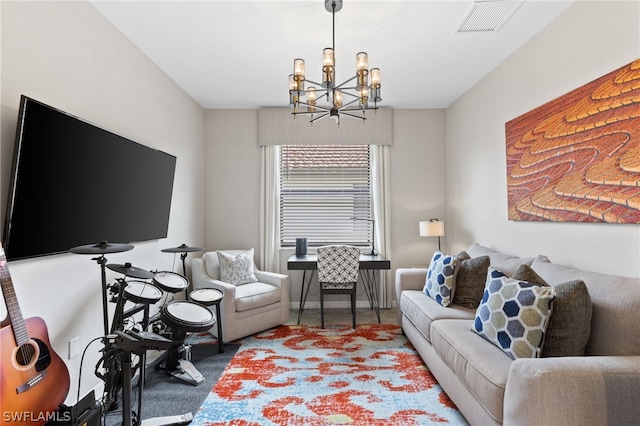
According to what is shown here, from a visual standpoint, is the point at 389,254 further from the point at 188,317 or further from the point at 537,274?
the point at 188,317

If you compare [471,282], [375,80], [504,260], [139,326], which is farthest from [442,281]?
[139,326]

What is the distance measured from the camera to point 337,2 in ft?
7.50

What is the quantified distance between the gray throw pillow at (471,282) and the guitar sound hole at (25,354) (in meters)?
2.85

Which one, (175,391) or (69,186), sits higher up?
(69,186)

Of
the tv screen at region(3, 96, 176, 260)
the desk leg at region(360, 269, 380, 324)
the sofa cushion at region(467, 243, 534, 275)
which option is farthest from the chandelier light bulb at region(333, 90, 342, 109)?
the desk leg at region(360, 269, 380, 324)

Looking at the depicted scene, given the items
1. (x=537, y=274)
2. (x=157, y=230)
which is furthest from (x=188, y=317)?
(x=537, y=274)

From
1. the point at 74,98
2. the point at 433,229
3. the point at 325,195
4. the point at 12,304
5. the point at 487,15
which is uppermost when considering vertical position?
the point at 487,15

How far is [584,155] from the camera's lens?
2193 millimetres

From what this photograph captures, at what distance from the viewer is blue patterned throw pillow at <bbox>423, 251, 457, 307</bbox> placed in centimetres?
287

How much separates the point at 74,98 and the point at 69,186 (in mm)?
627

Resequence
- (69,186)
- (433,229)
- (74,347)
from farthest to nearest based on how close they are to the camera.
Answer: (433,229) < (74,347) < (69,186)

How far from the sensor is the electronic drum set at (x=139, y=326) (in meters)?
1.81

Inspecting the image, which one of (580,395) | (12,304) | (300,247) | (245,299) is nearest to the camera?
(580,395)

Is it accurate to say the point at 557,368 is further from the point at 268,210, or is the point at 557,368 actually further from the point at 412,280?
the point at 268,210
